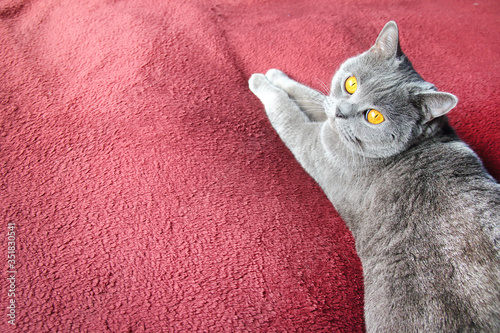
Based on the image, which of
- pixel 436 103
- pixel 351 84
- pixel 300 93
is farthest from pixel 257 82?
pixel 436 103

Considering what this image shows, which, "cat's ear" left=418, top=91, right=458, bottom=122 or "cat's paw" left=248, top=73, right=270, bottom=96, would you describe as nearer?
"cat's ear" left=418, top=91, right=458, bottom=122

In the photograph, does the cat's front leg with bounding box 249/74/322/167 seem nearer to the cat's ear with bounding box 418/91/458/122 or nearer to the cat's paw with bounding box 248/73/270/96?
the cat's paw with bounding box 248/73/270/96

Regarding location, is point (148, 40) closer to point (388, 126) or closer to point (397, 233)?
point (388, 126)

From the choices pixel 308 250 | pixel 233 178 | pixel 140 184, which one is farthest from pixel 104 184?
pixel 308 250

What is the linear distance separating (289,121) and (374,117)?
0.25m

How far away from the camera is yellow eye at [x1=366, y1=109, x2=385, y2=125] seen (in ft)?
2.88

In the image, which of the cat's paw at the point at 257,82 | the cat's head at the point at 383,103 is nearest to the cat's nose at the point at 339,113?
the cat's head at the point at 383,103

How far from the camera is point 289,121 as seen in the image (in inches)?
40.0

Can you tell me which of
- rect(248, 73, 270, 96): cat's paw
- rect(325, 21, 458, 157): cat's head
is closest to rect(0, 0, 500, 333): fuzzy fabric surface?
rect(248, 73, 270, 96): cat's paw

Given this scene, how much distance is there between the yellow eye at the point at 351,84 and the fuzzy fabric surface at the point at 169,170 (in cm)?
19

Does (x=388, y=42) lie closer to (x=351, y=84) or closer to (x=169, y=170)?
(x=351, y=84)

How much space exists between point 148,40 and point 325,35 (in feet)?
2.08

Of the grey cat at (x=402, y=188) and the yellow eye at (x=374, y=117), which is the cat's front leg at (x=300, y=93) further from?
the yellow eye at (x=374, y=117)

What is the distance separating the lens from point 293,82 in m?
1.11
